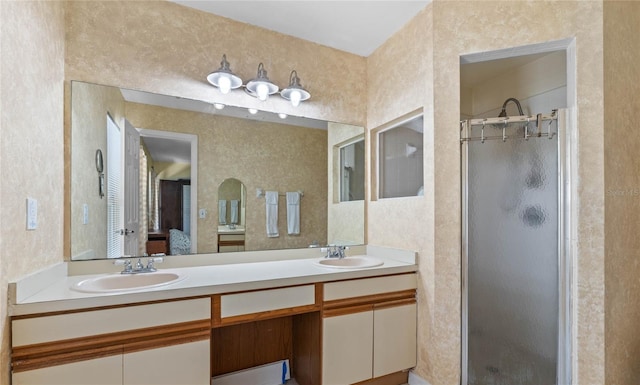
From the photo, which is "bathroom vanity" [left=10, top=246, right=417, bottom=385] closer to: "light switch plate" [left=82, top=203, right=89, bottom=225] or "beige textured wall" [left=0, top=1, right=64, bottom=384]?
"beige textured wall" [left=0, top=1, right=64, bottom=384]

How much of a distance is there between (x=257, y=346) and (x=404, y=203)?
4.80 feet

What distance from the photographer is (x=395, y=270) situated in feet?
6.70

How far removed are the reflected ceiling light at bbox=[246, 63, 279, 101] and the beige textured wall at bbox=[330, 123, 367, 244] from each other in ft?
1.98

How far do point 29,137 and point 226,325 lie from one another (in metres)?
1.25

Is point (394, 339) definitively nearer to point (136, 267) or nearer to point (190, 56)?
point (136, 267)

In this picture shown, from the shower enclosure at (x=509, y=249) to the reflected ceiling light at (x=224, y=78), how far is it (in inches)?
60.9

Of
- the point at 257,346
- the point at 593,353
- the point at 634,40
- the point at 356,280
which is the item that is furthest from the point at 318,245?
the point at 634,40

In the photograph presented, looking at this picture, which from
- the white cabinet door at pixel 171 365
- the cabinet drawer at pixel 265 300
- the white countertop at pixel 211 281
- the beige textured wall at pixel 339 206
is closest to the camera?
the white countertop at pixel 211 281

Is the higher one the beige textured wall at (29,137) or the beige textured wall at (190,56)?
the beige textured wall at (190,56)

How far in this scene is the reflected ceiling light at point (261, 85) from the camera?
7.09 feet

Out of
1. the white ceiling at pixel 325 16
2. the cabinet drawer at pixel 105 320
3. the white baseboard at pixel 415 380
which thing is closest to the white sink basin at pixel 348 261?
the white baseboard at pixel 415 380

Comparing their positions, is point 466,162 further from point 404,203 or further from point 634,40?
point 634,40

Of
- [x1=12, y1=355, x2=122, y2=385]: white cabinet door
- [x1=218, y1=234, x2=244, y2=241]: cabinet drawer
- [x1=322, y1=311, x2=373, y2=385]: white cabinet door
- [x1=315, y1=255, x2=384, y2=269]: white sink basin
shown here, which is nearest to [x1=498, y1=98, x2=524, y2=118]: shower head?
[x1=315, y1=255, x2=384, y2=269]: white sink basin

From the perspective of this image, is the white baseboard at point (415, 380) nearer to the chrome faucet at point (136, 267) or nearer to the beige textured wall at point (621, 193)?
the beige textured wall at point (621, 193)
